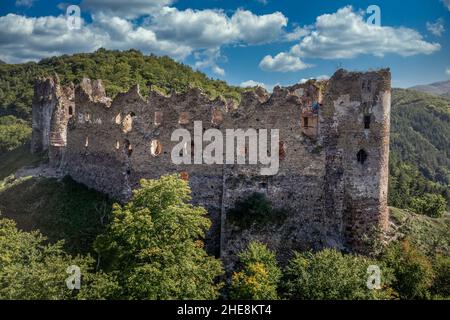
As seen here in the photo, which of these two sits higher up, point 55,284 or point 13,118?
point 13,118

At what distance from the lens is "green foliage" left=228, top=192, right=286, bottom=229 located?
29094mm

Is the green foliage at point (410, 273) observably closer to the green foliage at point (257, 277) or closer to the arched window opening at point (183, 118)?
the green foliage at point (257, 277)

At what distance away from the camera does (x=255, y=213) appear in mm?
29219

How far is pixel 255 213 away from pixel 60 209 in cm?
1615

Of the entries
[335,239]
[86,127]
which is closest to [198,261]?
[335,239]

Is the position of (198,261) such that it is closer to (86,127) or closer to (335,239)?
(335,239)

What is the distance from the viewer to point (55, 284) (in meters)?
21.2

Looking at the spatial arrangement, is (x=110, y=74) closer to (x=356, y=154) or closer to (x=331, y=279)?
(x=356, y=154)

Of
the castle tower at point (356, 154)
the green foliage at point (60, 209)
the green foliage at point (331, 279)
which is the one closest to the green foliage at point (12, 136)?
the green foliage at point (60, 209)

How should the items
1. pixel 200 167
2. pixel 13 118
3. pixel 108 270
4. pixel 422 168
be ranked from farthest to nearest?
pixel 422 168 → pixel 13 118 → pixel 200 167 → pixel 108 270

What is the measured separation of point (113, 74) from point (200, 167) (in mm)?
66265
